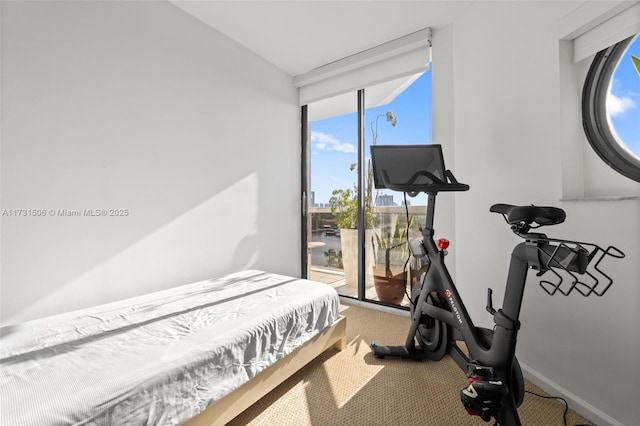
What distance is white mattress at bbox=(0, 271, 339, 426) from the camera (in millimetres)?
920

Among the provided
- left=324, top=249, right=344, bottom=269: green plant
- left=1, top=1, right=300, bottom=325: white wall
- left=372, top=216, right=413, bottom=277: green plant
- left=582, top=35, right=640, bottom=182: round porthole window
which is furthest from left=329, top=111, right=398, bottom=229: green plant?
left=582, top=35, right=640, bottom=182: round porthole window

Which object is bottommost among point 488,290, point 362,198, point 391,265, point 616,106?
point 391,265

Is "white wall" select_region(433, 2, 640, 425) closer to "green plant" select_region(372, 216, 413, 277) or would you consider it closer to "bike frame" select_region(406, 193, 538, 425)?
"bike frame" select_region(406, 193, 538, 425)

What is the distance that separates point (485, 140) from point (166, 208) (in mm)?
2415

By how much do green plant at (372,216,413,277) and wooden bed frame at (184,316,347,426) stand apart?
42.7 inches

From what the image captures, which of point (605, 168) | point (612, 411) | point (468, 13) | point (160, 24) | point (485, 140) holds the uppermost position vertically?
point (468, 13)

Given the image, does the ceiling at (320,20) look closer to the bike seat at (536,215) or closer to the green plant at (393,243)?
the green plant at (393,243)

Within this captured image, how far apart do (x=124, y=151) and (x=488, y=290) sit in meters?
2.40

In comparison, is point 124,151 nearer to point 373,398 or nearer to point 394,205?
point 373,398

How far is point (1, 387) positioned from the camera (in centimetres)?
94

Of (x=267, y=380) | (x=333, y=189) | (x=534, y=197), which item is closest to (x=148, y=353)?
(x=267, y=380)

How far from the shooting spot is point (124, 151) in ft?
6.35

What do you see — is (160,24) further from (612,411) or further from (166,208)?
(612,411)

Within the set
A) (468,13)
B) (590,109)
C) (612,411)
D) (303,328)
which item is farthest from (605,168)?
(303,328)
